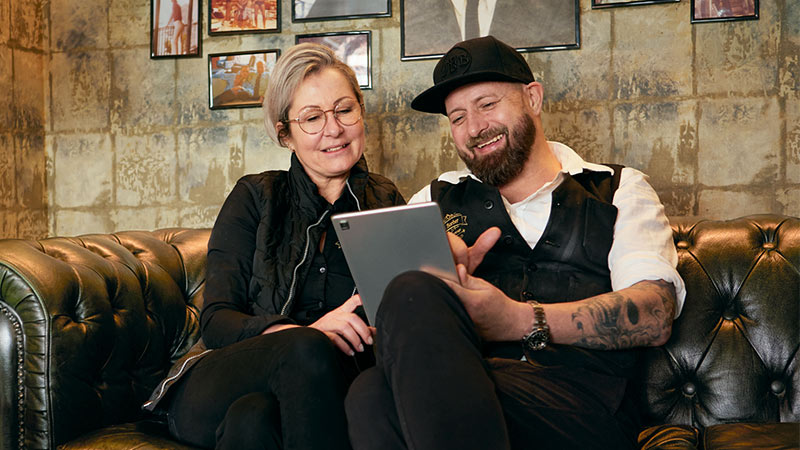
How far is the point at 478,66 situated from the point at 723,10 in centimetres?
153

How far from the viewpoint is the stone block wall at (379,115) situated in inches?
120

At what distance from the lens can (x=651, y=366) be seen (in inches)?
84.6

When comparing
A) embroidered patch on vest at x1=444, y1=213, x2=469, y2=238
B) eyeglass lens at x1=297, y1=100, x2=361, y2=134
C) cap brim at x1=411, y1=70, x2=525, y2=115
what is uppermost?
cap brim at x1=411, y1=70, x2=525, y2=115

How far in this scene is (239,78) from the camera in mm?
3514

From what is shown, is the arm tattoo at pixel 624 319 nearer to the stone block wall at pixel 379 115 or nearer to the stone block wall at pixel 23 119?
the stone block wall at pixel 379 115

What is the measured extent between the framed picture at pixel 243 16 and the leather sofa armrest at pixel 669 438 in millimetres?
2505

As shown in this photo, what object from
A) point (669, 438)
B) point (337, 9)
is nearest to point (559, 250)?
point (669, 438)

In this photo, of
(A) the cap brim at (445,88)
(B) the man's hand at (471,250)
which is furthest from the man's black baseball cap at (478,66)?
(B) the man's hand at (471,250)

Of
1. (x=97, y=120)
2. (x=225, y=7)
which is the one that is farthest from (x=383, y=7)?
(x=97, y=120)

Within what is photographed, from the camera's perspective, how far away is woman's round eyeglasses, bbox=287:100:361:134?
2.20 metres

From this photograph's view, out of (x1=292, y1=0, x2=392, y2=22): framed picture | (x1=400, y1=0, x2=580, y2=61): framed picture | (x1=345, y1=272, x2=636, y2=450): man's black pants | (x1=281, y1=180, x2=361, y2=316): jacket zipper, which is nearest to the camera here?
(x1=345, y1=272, x2=636, y2=450): man's black pants

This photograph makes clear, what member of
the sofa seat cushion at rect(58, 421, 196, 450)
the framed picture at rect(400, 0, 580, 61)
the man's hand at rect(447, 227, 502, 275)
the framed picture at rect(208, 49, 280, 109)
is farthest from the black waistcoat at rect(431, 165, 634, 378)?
the framed picture at rect(208, 49, 280, 109)

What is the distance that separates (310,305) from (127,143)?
2.06m

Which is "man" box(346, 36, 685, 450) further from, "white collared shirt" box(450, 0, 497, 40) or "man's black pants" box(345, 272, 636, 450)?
"white collared shirt" box(450, 0, 497, 40)
